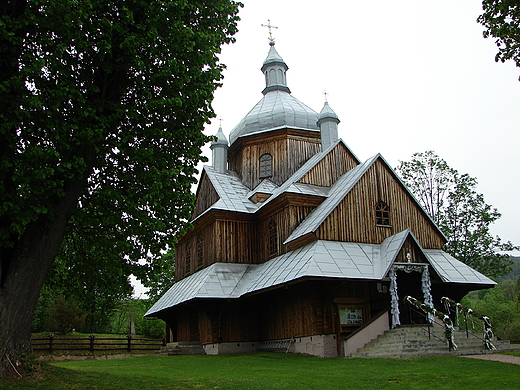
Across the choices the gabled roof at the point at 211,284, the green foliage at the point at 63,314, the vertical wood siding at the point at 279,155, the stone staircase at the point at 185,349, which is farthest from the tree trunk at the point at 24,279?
the green foliage at the point at 63,314

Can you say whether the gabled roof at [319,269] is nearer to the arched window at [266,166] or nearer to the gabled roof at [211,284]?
the gabled roof at [211,284]

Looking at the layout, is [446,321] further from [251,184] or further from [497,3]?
[251,184]

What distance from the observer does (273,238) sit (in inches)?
894

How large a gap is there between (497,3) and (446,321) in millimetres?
9443

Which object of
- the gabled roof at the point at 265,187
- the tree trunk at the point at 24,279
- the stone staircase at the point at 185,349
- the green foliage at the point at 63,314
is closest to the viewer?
the tree trunk at the point at 24,279

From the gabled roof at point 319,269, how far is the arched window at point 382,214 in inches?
45.2

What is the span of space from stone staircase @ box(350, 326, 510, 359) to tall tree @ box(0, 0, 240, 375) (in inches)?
323

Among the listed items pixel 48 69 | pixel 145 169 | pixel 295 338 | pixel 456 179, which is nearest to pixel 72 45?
pixel 48 69

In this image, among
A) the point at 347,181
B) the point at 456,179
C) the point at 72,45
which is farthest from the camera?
the point at 456,179

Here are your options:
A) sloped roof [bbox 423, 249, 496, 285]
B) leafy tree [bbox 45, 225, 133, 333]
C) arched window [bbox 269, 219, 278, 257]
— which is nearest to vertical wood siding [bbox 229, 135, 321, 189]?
arched window [bbox 269, 219, 278, 257]

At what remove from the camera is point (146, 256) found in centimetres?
1202

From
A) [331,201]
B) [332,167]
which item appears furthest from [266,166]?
[331,201]

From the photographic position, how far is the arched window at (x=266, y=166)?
2654 centimetres

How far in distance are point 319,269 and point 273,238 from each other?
602 centimetres
